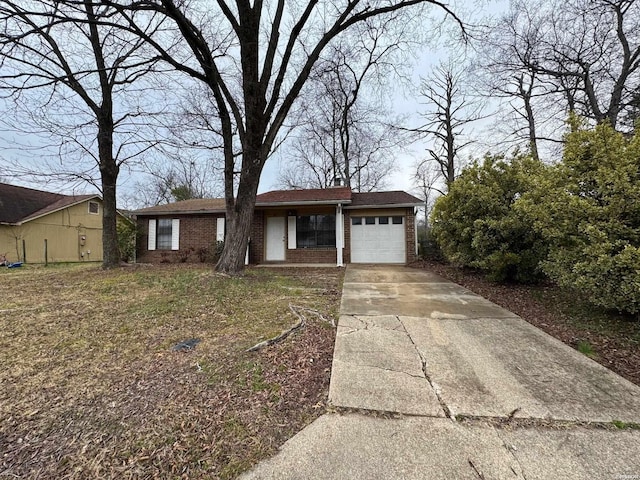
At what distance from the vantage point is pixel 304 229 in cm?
1214

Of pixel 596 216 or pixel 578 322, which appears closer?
pixel 596 216

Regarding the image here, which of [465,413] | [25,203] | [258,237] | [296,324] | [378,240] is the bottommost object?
[465,413]

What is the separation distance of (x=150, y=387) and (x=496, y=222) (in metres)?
6.80

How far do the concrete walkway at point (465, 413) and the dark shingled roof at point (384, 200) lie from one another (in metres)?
8.00

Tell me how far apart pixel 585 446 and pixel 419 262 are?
31.8 ft

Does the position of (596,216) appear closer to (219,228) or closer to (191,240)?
(219,228)

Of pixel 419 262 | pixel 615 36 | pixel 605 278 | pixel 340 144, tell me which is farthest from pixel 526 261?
pixel 340 144

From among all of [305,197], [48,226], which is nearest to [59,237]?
[48,226]

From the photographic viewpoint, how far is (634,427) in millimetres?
1852

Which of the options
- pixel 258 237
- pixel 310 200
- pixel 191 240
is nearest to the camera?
pixel 310 200

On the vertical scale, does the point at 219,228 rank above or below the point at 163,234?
above

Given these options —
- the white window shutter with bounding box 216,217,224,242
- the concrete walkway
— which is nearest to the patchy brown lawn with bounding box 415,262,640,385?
the concrete walkway

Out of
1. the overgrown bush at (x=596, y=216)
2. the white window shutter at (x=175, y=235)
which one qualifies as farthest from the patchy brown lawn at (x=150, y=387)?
the white window shutter at (x=175, y=235)

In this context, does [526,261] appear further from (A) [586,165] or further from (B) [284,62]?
(B) [284,62]
